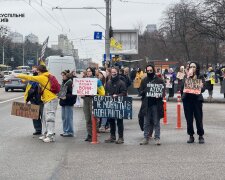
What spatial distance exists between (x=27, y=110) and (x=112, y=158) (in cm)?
404

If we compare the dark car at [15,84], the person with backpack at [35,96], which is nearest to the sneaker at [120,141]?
the person with backpack at [35,96]

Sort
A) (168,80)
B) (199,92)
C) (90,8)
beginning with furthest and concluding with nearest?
(90,8) → (168,80) → (199,92)

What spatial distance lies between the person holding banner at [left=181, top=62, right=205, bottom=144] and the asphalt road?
1.21ft

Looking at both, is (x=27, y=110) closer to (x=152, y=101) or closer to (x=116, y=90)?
(x=116, y=90)

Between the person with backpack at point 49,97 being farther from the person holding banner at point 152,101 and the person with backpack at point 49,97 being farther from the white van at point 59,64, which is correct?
the white van at point 59,64

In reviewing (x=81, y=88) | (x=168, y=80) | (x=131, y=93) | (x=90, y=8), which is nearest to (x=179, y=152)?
(x=81, y=88)

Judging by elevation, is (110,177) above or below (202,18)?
below

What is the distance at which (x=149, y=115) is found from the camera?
494 inches

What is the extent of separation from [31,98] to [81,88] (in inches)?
66.8

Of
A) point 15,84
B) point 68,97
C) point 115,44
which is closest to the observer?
point 68,97

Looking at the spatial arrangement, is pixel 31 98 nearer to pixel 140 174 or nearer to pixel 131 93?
pixel 140 174

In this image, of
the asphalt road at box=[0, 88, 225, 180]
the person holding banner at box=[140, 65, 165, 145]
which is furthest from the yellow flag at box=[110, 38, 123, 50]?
the person holding banner at box=[140, 65, 165, 145]

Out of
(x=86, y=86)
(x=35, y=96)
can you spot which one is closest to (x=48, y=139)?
(x=86, y=86)

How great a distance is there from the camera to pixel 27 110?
14.0m
